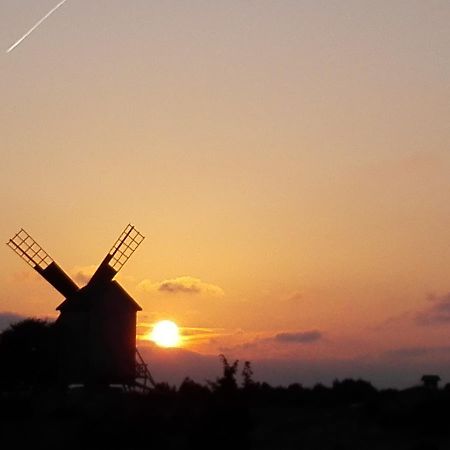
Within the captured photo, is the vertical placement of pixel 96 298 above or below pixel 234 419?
above

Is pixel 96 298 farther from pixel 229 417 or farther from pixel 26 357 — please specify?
pixel 229 417

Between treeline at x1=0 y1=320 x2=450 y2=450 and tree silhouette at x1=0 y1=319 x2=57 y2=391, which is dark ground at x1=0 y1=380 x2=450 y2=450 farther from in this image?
tree silhouette at x1=0 y1=319 x2=57 y2=391

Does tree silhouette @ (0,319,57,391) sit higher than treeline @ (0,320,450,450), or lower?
higher

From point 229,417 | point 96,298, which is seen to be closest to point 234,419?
point 229,417

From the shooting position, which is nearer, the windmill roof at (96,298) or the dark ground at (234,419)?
the dark ground at (234,419)

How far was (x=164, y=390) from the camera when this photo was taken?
66.4 meters

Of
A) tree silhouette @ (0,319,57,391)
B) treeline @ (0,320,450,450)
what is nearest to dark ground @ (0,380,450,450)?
treeline @ (0,320,450,450)

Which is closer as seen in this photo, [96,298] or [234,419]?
[234,419]

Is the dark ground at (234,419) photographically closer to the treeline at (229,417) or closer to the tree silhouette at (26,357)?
the treeline at (229,417)

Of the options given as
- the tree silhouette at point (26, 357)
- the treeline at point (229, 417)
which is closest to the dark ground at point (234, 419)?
the treeline at point (229, 417)

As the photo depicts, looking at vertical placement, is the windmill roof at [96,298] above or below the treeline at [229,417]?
above

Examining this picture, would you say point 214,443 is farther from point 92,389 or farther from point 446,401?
point 92,389

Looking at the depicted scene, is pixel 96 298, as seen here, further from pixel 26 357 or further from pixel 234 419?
pixel 234 419

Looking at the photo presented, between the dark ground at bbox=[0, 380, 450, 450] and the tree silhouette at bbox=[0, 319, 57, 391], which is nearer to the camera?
the dark ground at bbox=[0, 380, 450, 450]
